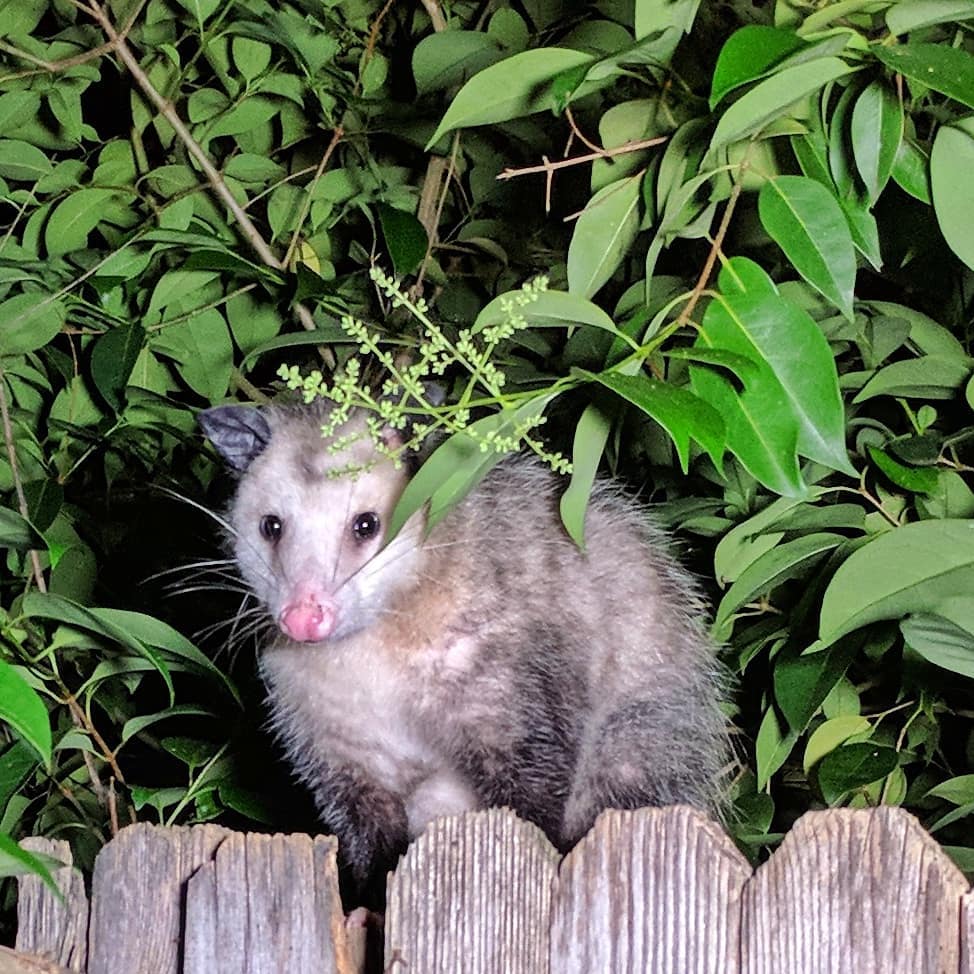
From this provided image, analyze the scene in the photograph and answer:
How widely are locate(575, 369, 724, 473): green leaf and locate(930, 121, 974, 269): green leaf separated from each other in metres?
0.28

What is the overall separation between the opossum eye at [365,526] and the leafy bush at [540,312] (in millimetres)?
264

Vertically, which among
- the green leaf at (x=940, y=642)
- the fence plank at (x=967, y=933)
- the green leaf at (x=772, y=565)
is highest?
the fence plank at (x=967, y=933)

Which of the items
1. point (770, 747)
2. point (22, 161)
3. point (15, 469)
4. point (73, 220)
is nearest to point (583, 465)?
point (770, 747)

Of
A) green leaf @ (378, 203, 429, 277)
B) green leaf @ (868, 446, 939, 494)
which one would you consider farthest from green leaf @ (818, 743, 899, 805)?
green leaf @ (378, 203, 429, 277)

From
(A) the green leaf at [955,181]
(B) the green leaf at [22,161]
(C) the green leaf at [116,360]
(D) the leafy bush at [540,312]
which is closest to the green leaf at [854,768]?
(D) the leafy bush at [540,312]

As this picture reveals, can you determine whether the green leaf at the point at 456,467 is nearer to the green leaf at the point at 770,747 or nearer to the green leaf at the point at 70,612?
the green leaf at the point at 70,612

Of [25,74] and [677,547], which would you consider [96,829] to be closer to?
[677,547]

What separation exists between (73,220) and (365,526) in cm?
80

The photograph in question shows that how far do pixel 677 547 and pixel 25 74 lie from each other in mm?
1345

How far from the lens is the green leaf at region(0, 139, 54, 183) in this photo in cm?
234

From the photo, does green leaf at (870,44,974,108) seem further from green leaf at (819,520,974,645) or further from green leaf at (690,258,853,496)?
green leaf at (819,520,974,645)

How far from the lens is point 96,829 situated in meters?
2.40

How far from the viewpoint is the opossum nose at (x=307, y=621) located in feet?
5.56

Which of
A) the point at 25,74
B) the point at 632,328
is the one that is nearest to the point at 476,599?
the point at 632,328
